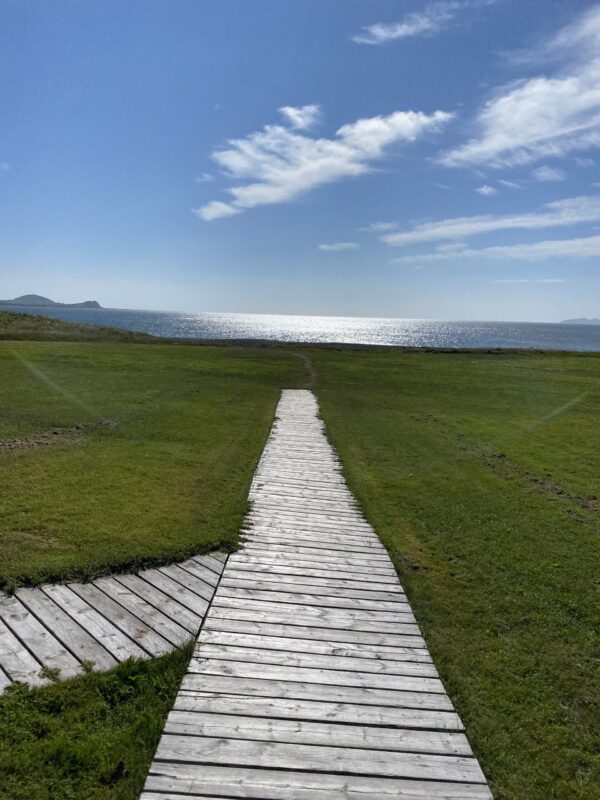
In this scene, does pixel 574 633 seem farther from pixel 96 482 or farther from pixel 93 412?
pixel 93 412

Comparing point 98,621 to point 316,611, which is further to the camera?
point 316,611

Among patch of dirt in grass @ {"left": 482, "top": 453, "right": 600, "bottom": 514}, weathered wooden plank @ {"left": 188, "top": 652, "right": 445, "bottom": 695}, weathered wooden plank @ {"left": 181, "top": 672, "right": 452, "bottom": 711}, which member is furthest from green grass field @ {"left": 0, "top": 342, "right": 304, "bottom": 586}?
patch of dirt in grass @ {"left": 482, "top": 453, "right": 600, "bottom": 514}

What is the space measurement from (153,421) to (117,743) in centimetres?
1512

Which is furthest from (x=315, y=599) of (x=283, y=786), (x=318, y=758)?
(x=283, y=786)

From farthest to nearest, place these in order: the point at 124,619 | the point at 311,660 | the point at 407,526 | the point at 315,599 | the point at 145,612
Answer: the point at 407,526, the point at 315,599, the point at 145,612, the point at 124,619, the point at 311,660

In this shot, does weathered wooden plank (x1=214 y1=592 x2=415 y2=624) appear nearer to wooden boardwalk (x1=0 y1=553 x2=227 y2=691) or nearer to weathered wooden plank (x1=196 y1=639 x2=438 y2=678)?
wooden boardwalk (x1=0 y1=553 x2=227 y2=691)

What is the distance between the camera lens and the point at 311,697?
199 inches

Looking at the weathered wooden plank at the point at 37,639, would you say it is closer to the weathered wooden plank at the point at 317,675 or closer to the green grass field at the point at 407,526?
the green grass field at the point at 407,526

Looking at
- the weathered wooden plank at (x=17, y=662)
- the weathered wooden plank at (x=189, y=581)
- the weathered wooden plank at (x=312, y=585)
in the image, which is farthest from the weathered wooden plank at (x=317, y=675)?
the weathered wooden plank at (x=312, y=585)

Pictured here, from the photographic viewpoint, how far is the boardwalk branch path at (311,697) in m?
4.10

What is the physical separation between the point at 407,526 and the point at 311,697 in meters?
5.76

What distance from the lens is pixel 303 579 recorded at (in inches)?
301

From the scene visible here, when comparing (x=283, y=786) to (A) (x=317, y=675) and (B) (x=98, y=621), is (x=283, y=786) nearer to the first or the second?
(A) (x=317, y=675)

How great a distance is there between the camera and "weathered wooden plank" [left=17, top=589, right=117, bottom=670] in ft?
18.2
